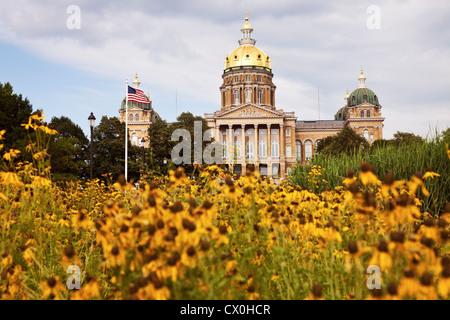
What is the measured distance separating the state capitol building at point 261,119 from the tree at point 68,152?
28.5 metres

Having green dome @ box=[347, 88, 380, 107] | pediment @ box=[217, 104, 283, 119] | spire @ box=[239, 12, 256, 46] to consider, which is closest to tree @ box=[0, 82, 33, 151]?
pediment @ box=[217, 104, 283, 119]

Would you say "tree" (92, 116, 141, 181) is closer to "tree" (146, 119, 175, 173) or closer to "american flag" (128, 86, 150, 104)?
"tree" (146, 119, 175, 173)

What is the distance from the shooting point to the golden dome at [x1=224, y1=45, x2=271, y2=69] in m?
90.0

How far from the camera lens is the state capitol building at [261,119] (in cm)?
8000

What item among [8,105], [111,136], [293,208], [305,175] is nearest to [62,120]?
[111,136]

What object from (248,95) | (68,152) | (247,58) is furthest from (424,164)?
(247,58)

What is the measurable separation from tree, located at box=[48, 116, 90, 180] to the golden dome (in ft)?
146

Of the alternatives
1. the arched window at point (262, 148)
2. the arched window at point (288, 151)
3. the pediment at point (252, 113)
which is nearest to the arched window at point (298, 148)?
the arched window at point (288, 151)

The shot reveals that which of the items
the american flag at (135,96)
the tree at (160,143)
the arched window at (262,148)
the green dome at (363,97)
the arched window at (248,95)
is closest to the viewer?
the american flag at (135,96)

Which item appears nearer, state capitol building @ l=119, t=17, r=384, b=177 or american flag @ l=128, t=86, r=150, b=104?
american flag @ l=128, t=86, r=150, b=104

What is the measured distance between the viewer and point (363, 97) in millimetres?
93500

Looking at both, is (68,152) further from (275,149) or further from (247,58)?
(247,58)

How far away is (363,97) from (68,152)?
3159 inches

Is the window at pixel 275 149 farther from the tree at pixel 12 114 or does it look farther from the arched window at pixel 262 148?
the tree at pixel 12 114
